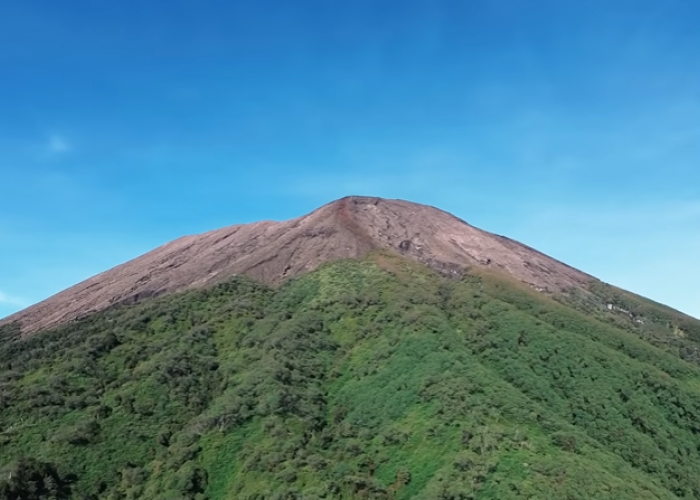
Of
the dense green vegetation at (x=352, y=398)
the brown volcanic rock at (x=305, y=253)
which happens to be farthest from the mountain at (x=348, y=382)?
the brown volcanic rock at (x=305, y=253)

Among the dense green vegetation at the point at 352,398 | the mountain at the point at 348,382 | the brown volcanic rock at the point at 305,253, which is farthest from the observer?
the brown volcanic rock at the point at 305,253

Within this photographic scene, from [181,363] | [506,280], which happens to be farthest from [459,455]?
[506,280]

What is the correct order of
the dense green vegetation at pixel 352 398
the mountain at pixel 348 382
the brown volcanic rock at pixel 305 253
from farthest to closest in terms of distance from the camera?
the brown volcanic rock at pixel 305 253 → the mountain at pixel 348 382 → the dense green vegetation at pixel 352 398

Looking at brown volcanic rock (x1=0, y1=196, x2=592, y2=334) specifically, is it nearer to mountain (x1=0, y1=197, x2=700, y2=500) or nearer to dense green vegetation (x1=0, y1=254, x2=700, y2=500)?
mountain (x1=0, y1=197, x2=700, y2=500)

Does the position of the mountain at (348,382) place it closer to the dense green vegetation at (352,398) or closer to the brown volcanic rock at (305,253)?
the dense green vegetation at (352,398)

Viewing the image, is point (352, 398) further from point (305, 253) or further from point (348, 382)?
point (305, 253)

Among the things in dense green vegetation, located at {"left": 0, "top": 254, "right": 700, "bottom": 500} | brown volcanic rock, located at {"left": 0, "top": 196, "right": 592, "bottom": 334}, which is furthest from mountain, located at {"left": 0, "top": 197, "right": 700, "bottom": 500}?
brown volcanic rock, located at {"left": 0, "top": 196, "right": 592, "bottom": 334}

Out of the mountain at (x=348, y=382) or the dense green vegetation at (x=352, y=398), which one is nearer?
the dense green vegetation at (x=352, y=398)

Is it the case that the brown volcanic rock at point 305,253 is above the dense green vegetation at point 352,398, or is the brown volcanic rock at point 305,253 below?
above
